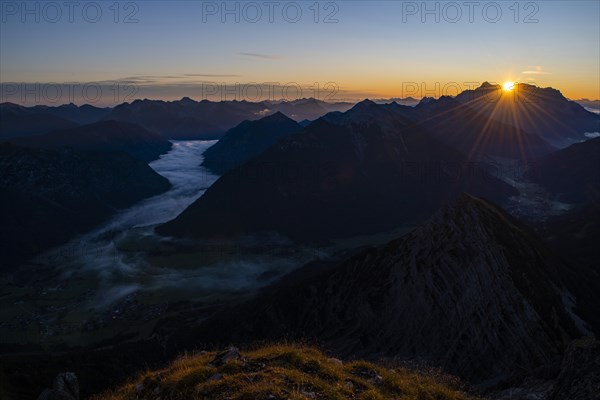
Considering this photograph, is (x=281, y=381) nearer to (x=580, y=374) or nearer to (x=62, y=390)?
(x=580, y=374)

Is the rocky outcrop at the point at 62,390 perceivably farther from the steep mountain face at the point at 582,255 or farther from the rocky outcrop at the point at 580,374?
the steep mountain face at the point at 582,255

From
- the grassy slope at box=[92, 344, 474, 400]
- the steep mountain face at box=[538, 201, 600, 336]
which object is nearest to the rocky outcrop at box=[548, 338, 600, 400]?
the grassy slope at box=[92, 344, 474, 400]

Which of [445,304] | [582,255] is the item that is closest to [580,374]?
[445,304]

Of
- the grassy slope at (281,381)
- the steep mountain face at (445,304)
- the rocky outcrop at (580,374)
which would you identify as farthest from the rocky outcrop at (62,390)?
the steep mountain face at (445,304)

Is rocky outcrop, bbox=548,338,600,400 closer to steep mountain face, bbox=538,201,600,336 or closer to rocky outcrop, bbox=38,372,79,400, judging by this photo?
rocky outcrop, bbox=38,372,79,400

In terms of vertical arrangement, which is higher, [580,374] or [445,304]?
[580,374]

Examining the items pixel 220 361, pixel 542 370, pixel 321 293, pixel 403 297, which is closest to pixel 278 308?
pixel 321 293
